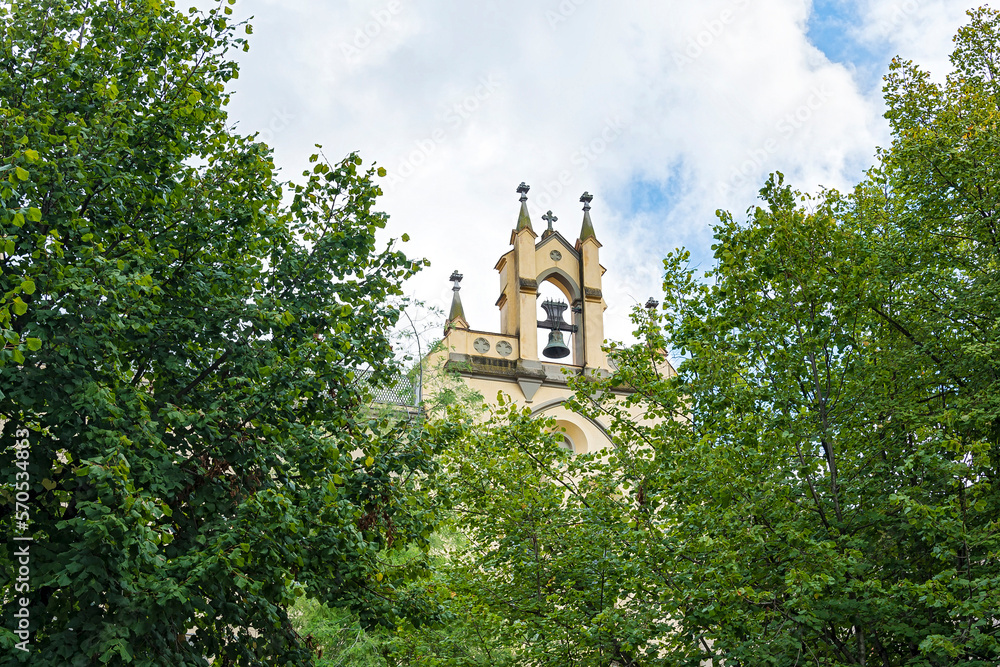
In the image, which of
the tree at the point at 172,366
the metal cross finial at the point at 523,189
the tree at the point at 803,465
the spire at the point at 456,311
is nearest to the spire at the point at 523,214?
the metal cross finial at the point at 523,189

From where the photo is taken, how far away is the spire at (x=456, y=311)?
1004 inches

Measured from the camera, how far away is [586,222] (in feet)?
93.4

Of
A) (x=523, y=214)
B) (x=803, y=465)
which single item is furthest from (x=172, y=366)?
(x=523, y=214)

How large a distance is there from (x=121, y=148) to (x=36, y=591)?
3886mm

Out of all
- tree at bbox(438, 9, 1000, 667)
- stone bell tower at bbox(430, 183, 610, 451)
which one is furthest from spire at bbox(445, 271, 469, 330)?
tree at bbox(438, 9, 1000, 667)

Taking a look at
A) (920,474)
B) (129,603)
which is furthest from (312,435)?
(920,474)

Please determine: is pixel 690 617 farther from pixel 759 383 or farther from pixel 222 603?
pixel 222 603

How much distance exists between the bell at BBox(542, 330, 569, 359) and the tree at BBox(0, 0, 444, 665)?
1559 cm

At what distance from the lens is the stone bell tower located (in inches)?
974

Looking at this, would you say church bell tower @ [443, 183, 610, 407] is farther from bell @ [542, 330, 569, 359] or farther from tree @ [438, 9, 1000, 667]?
tree @ [438, 9, 1000, 667]

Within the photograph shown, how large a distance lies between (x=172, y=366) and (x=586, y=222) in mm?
21448

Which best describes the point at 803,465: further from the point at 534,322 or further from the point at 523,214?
the point at 523,214

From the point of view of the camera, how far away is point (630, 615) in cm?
1013

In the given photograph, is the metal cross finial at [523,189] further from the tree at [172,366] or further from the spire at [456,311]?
the tree at [172,366]
